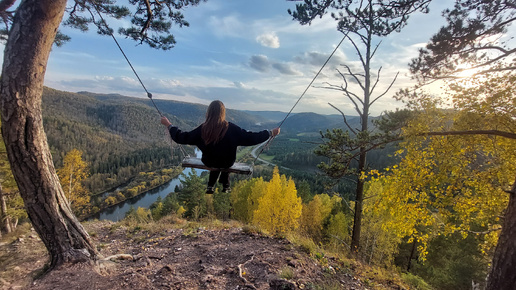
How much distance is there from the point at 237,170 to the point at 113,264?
2590 mm

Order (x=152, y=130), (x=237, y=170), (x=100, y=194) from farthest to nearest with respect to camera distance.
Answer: (x=152, y=130) < (x=100, y=194) < (x=237, y=170)

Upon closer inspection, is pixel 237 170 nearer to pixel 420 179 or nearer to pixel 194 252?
pixel 194 252

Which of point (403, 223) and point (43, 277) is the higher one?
point (403, 223)

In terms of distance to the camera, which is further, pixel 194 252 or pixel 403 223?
pixel 403 223

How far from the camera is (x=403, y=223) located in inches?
221

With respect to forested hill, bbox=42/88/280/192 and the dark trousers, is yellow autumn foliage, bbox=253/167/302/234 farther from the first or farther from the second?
the dark trousers

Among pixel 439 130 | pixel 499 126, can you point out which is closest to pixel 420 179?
pixel 439 130

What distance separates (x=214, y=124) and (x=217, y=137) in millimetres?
219

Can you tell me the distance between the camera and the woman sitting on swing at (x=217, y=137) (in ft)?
12.2

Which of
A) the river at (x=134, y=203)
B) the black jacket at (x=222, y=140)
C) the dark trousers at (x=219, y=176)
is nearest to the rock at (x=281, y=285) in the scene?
the dark trousers at (x=219, y=176)

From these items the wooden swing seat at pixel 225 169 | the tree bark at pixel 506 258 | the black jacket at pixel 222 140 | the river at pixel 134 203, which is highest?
the black jacket at pixel 222 140

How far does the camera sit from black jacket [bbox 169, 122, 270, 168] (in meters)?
3.86

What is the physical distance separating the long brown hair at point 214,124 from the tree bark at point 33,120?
222cm

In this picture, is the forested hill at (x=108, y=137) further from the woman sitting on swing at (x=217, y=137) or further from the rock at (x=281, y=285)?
the rock at (x=281, y=285)
